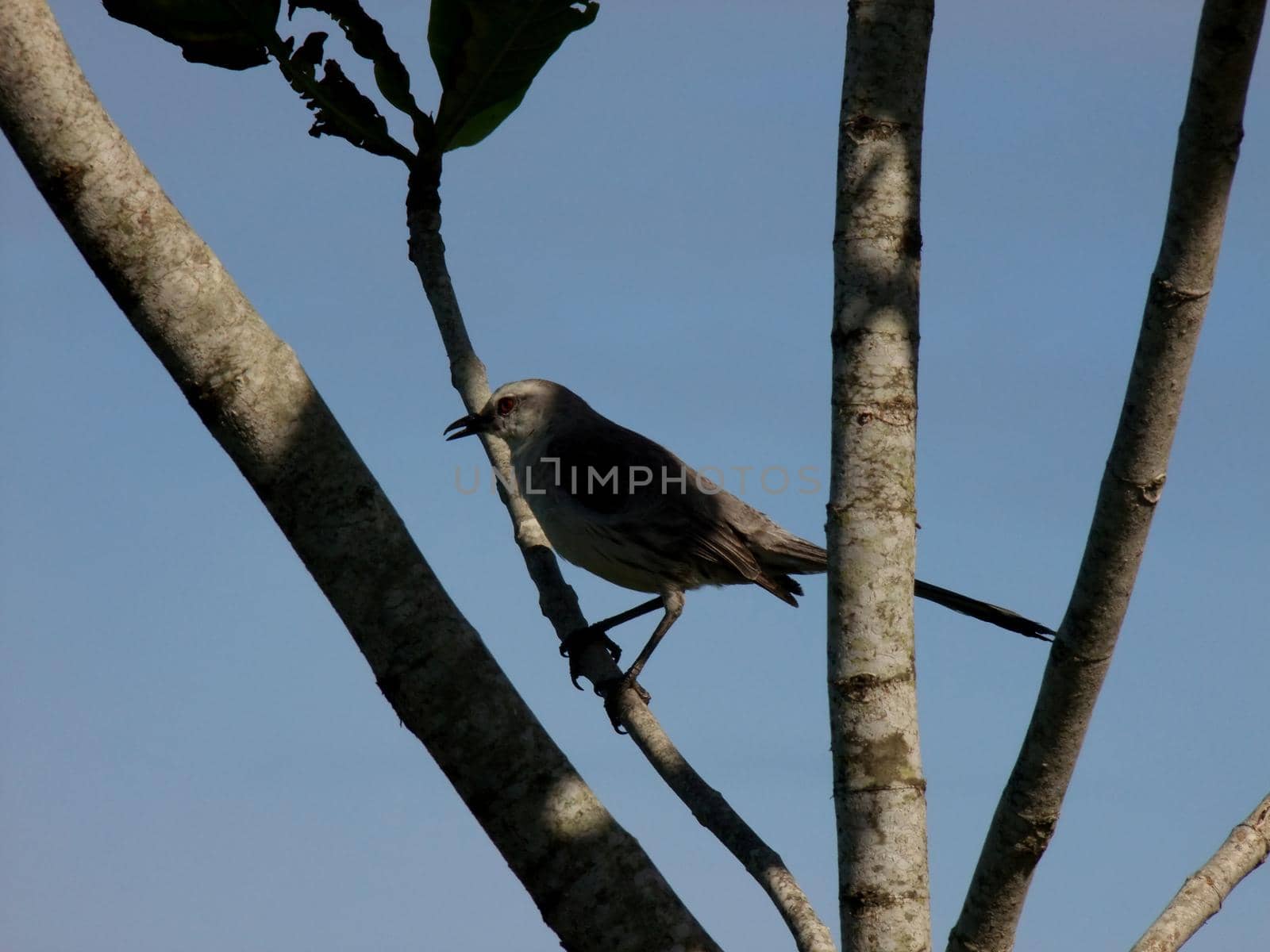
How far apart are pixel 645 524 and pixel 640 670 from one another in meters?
1.12

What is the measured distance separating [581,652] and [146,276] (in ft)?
10.5

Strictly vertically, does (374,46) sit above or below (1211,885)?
above

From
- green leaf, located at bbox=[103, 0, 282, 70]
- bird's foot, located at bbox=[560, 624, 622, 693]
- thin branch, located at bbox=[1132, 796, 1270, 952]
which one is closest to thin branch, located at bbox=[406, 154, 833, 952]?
bird's foot, located at bbox=[560, 624, 622, 693]

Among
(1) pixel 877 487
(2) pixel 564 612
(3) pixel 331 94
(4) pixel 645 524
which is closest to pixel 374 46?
(3) pixel 331 94

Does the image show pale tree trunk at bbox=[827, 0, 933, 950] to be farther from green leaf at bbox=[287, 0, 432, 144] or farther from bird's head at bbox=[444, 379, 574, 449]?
bird's head at bbox=[444, 379, 574, 449]

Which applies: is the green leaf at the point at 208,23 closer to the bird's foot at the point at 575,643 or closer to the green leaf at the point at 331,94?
the green leaf at the point at 331,94

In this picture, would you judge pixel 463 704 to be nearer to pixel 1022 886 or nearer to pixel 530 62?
pixel 1022 886

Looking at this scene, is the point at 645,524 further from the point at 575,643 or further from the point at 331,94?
the point at 331,94

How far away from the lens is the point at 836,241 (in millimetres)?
3111

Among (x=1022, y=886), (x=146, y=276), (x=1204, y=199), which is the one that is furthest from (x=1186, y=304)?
(x=146, y=276)

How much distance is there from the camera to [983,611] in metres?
6.79

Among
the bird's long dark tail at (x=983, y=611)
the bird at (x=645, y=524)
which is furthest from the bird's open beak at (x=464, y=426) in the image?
the bird's long dark tail at (x=983, y=611)

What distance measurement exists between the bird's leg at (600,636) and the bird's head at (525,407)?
1494 millimetres

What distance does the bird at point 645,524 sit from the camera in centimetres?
705
